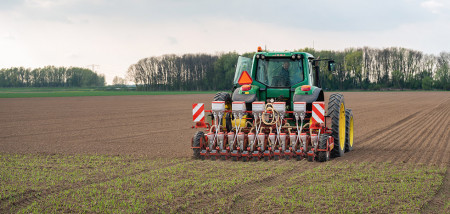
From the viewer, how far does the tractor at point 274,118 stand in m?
8.85

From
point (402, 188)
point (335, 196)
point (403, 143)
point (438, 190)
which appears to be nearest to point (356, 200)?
point (335, 196)

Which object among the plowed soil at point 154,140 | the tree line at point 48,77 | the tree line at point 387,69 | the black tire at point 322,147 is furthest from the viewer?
the tree line at point 48,77

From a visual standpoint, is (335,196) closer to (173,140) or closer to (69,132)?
(173,140)

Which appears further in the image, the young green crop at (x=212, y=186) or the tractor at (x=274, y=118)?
the tractor at (x=274, y=118)

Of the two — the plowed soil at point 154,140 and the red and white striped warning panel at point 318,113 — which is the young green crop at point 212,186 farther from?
the plowed soil at point 154,140

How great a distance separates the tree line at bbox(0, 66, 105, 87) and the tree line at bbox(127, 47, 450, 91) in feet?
114

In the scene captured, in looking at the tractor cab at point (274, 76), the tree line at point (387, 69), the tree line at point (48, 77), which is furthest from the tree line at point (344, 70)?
the tractor cab at point (274, 76)

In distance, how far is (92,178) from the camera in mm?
7340

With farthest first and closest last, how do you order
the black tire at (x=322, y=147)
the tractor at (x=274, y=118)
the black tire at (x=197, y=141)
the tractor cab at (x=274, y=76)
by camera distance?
the tractor cab at (x=274, y=76), the black tire at (x=197, y=141), the tractor at (x=274, y=118), the black tire at (x=322, y=147)

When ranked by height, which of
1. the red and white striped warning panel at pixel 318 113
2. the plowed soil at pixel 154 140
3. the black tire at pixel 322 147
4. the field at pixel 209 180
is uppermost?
the red and white striped warning panel at pixel 318 113

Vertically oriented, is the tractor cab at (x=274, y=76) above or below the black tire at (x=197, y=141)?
above

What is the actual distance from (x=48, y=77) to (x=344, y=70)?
84.8 meters

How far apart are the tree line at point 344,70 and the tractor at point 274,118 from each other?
71.8 meters

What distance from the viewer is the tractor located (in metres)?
8.85
